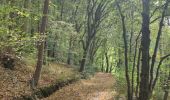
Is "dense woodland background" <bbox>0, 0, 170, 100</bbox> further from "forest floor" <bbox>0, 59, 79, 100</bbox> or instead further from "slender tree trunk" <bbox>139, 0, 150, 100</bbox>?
"forest floor" <bbox>0, 59, 79, 100</bbox>

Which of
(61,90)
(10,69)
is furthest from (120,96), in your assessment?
(10,69)

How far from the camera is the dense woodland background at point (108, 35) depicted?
1009 cm

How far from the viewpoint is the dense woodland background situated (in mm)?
10086


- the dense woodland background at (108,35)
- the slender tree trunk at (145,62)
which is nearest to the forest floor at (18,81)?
the dense woodland background at (108,35)

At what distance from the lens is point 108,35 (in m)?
44.5

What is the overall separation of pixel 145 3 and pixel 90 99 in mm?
11315

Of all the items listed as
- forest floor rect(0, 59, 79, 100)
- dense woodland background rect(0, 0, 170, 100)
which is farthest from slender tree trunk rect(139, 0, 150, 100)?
forest floor rect(0, 59, 79, 100)

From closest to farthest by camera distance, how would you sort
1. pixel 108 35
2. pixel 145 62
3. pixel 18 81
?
pixel 145 62, pixel 18 81, pixel 108 35

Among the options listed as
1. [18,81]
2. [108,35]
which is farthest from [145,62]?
[108,35]

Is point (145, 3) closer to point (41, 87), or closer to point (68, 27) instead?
point (41, 87)

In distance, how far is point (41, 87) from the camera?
1744 centimetres

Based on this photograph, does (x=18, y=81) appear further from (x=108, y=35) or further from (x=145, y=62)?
(x=108, y=35)

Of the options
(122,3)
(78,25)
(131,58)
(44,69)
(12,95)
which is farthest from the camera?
(78,25)

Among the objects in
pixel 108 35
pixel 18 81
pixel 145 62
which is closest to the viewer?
pixel 145 62
